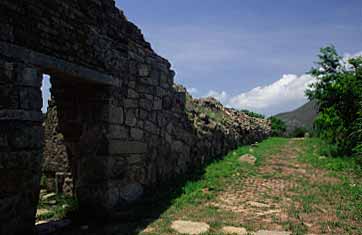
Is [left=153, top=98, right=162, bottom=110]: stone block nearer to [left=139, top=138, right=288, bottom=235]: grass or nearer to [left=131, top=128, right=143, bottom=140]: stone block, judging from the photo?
[left=131, top=128, right=143, bottom=140]: stone block

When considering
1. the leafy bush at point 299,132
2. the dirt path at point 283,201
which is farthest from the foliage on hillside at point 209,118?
the leafy bush at point 299,132

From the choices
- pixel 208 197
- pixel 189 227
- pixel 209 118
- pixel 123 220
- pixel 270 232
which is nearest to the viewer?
pixel 270 232

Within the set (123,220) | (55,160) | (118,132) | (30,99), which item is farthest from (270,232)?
(55,160)

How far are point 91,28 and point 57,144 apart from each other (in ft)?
9.54

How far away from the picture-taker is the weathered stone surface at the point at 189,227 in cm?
411

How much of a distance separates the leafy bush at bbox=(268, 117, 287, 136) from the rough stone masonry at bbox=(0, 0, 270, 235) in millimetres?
15723

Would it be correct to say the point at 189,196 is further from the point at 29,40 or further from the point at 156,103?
the point at 29,40

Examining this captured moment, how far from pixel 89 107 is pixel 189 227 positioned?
2.51 meters

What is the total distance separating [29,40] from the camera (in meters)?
3.74

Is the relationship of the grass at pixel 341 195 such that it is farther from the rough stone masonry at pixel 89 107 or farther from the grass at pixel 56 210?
the grass at pixel 56 210

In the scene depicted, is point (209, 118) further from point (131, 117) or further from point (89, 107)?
point (89, 107)

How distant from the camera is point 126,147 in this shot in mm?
5527

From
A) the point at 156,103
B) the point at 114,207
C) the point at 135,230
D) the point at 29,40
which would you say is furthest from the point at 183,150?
the point at 29,40

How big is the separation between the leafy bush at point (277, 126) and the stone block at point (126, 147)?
57.9 feet
